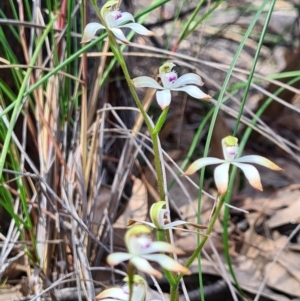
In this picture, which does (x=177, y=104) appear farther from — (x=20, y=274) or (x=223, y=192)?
(x=223, y=192)

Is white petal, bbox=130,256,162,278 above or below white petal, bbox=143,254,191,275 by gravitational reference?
above

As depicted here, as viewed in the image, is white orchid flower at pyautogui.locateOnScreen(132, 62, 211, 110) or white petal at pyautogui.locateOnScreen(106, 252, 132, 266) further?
white orchid flower at pyautogui.locateOnScreen(132, 62, 211, 110)

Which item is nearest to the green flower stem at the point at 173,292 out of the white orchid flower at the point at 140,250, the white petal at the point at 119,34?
the white orchid flower at the point at 140,250

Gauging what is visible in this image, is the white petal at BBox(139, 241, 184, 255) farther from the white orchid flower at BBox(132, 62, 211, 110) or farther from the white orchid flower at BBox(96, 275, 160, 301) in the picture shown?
the white orchid flower at BBox(132, 62, 211, 110)

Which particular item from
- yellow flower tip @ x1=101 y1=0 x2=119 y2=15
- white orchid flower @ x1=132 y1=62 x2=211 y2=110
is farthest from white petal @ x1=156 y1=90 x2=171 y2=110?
yellow flower tip @ x1=101 y1=0 x2=119 y2=15

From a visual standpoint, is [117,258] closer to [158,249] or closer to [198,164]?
[158,249]

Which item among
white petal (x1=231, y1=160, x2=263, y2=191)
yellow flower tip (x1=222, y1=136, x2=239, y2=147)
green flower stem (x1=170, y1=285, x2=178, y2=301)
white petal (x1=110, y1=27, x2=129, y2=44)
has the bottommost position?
green flower stem (x1=170, y1=285, x2=178, y2=301)
